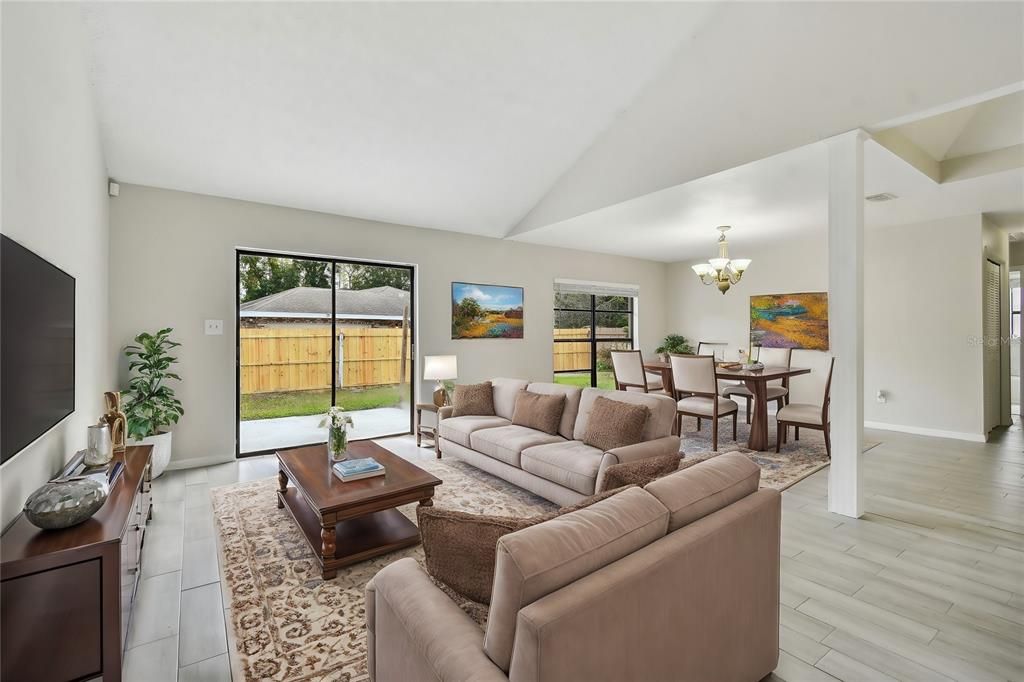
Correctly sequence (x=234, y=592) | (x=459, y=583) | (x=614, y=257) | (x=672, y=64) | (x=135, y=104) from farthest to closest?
(x=614, y=257), (x=672, y=64), (x=135, y=104), (x=234, y=592), (x=459, y=583)

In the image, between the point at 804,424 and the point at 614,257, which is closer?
the point at 804,424

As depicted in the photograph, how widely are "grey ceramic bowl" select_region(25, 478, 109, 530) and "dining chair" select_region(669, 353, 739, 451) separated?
14.4 ft

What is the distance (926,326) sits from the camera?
17.8 feet

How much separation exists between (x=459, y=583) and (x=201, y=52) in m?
3.59

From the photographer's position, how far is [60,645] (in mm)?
1542

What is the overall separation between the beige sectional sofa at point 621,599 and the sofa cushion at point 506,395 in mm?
2836

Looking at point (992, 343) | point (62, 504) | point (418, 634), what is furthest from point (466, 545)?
point (992, 343)

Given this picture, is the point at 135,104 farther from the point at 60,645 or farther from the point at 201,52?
the point at 60,645

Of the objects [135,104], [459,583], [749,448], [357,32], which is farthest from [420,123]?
[749,448]

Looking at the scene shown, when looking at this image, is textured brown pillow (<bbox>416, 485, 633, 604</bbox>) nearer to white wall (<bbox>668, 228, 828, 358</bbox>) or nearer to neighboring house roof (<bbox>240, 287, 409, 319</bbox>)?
neighboring house roof (<bbox>240, 287, 409, 319</bbox>)

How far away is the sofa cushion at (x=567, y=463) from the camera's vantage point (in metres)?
2.93

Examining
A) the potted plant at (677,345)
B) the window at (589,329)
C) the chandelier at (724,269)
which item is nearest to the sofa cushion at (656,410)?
the chandelier at (724,269)

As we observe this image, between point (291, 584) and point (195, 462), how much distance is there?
8.86 ft

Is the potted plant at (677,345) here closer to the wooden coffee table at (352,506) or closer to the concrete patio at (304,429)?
the concrete patio at (304,429)
